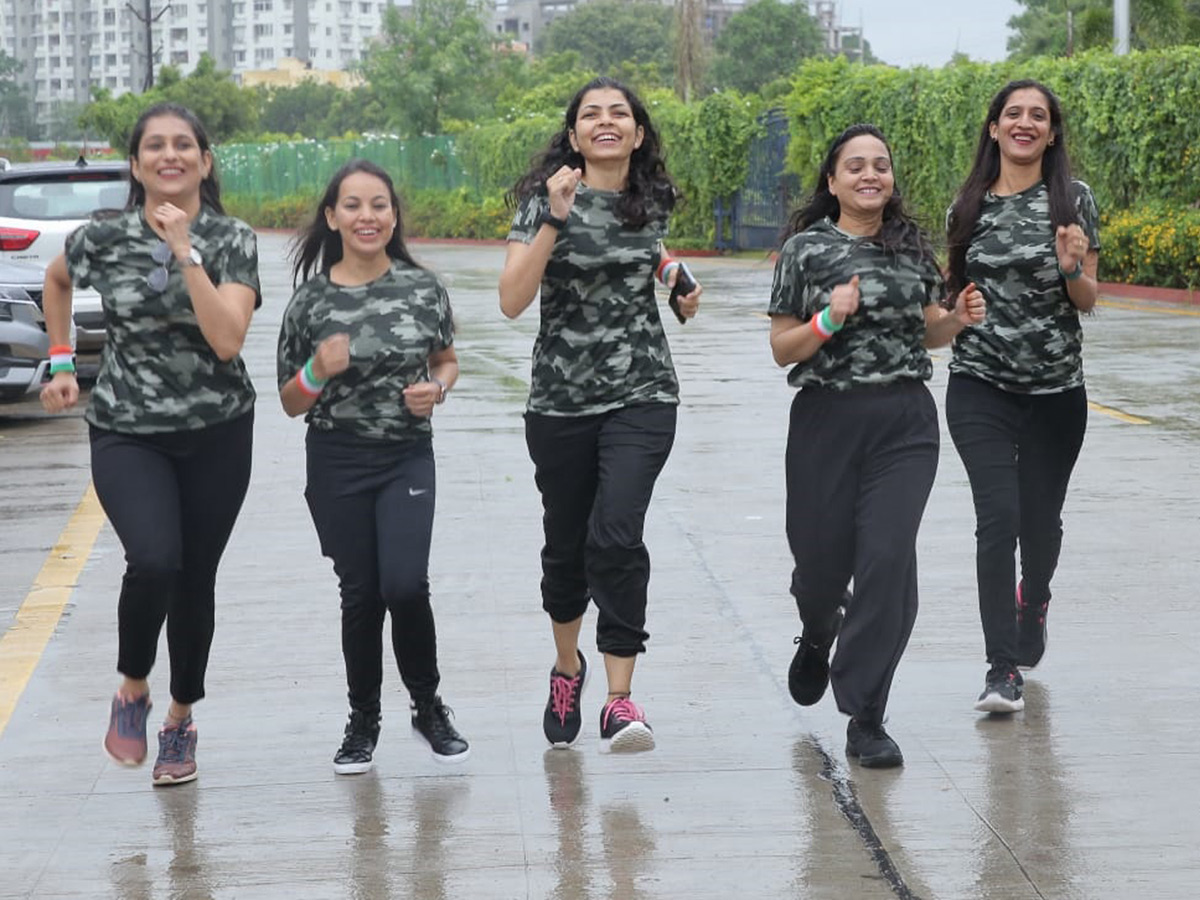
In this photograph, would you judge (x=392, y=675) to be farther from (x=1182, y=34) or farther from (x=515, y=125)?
(x=515, y=125)

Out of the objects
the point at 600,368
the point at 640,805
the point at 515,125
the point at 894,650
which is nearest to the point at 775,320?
the point at 600,368

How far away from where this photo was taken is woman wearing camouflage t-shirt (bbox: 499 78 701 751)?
226 inches

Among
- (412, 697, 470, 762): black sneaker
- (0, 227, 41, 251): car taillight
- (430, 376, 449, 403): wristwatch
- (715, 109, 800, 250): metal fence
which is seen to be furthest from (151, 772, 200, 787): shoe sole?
(715, 109, 800, 250): metal fence

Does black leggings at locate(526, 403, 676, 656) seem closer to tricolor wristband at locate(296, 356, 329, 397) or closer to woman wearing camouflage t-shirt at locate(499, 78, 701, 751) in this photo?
woman wearing camouflage t-shirt at locate(499, 78, 701, 751)

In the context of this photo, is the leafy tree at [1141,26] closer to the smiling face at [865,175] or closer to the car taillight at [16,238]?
the car taillight at [16,238]

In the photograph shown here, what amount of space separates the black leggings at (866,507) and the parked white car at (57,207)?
1061 cm

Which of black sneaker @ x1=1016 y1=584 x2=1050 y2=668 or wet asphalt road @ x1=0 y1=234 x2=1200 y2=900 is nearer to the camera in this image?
wet asphalt road @ x1=0 y1=234 x2=1200 y2=900

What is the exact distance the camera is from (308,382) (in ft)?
18.0

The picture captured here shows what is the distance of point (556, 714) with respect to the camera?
6.00 m

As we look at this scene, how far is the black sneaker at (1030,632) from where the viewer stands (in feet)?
21.9

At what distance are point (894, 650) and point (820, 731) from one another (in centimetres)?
48

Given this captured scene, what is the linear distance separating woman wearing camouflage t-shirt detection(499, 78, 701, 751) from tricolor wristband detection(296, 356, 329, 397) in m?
0.56

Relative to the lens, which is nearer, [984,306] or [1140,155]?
[984,306]

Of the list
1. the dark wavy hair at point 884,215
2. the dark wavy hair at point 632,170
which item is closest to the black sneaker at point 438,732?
the dark wavy hair at point 632,170
